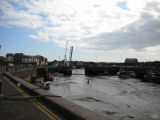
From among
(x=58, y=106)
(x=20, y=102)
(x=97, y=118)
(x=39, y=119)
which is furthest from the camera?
(x=20, y=102)

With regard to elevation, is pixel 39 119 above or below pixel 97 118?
below

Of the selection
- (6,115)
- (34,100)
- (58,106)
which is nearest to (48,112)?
(58,106)

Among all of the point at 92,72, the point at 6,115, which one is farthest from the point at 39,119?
the point at 92,72

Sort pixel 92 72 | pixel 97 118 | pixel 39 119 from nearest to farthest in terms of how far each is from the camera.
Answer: pixel 97 118, pixel 39 119, pixel 92 72

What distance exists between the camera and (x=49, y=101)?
23.6 ft

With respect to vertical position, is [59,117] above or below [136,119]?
above

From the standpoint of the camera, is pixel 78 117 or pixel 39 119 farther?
pixel 39 119

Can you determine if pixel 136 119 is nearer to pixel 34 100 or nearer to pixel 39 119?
pixel 34 100

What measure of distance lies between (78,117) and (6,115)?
3.05m

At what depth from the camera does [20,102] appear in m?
7.71

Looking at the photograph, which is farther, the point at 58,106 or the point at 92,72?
the point at 92,72

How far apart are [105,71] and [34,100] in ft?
303

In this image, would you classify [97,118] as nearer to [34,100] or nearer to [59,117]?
[59,117]

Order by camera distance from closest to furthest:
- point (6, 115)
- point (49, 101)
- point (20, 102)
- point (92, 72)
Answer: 1. point (6, 115)
2. point (49, 101)
3. point (20, 102)
4. point (92, 72)
